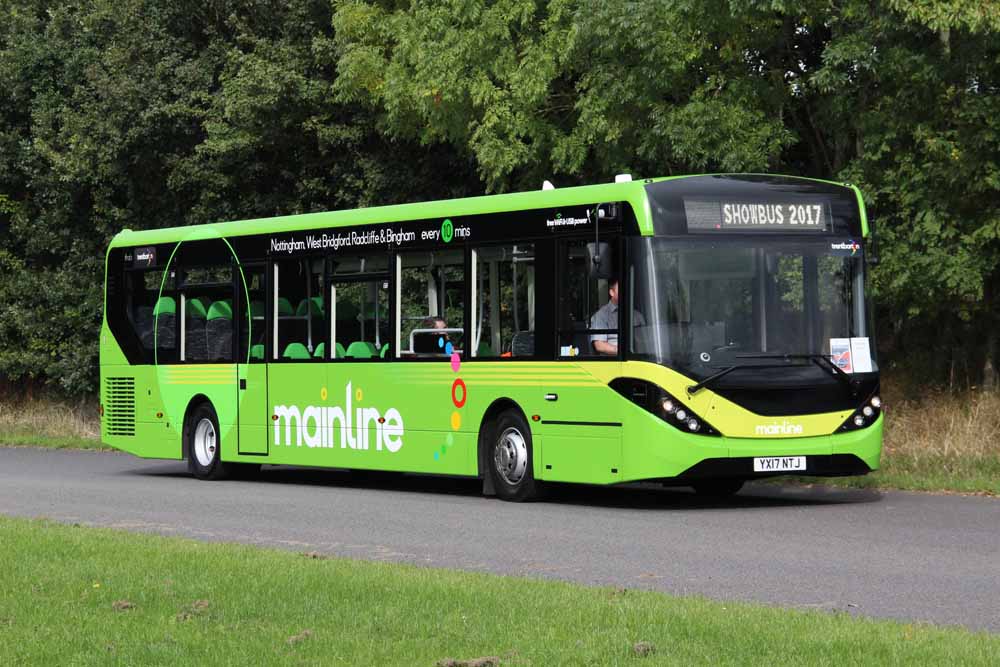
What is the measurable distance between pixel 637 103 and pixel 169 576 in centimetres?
1384

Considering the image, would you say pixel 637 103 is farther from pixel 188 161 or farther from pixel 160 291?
pixel 188 161

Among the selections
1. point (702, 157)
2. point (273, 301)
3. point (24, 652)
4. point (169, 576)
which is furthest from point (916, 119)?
point (24, 652)

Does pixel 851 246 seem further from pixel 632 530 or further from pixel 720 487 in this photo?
pixel 632 530

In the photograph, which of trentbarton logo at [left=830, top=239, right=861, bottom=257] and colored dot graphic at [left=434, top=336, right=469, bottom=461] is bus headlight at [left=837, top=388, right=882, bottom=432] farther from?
colored dot graphic at [left=434, top=336, right=469, bottom=461]

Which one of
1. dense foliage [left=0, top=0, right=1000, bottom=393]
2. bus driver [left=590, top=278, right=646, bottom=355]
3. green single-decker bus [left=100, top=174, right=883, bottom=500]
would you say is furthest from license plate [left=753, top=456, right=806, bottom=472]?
dense foliage [left=0, top=0, right=1000, bottom=393]

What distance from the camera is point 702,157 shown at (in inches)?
907

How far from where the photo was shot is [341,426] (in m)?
20.9

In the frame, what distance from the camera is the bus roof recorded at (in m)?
17.2

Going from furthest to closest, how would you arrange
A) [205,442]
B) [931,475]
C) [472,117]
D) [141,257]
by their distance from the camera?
[472,117]
[141,257]
[205,442]
[931,475]

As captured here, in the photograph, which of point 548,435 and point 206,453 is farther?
point 206,453

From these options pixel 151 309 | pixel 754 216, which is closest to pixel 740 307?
pixel 754 216

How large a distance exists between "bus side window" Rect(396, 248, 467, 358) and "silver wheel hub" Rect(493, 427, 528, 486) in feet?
3.52

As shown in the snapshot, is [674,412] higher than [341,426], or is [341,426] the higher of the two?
[674,412]

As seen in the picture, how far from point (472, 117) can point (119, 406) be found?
669 centimetres
